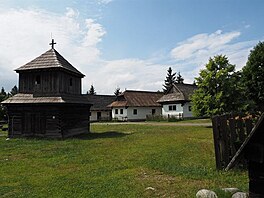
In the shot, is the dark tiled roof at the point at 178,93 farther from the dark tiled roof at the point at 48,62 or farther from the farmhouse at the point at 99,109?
the dark tiled roof at the point at 48,62

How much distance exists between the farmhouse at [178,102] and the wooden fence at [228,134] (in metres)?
37.7

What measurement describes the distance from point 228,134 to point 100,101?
5388 centimetres

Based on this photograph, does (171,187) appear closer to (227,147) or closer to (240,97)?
(227,147)

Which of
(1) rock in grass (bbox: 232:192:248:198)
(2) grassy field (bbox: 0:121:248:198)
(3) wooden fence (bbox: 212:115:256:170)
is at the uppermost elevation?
(3) wooden fence (bbox: 212:115:256:170)

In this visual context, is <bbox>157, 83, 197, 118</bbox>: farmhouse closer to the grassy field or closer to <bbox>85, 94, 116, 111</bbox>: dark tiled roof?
<bbox>85, 94, 116, 111</bbox>: dark tiled roof

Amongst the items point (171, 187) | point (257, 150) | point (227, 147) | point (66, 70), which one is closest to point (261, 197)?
point (257, 150)

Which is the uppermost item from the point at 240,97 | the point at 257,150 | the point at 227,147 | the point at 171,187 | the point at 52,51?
the point at 52,51

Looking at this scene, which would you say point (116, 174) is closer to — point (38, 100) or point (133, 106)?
point (38, 100)

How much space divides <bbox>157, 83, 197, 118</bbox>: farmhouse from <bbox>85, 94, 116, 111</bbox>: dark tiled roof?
1497 cm

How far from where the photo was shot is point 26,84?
24.1 meters

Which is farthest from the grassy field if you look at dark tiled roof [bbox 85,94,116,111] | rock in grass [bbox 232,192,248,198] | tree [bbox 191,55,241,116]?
dark tiled roof [bbox 85,94,116,111]

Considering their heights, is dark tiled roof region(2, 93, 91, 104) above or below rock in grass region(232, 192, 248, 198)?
above

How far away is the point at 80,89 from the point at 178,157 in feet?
57.9

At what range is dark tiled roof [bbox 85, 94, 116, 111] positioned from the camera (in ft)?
193
